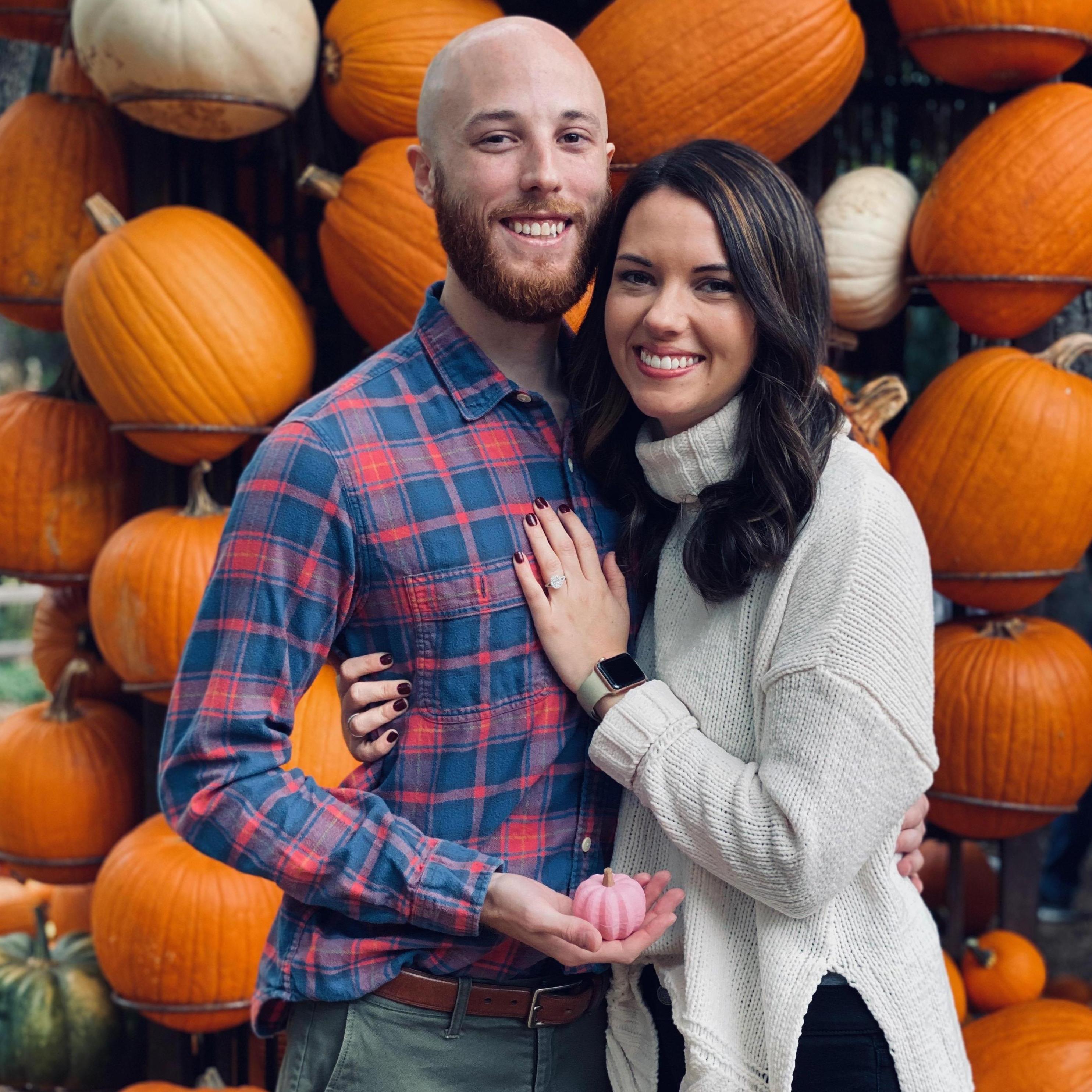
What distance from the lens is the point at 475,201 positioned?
1.57 m

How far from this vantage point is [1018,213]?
251cm

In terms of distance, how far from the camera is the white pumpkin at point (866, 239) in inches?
104

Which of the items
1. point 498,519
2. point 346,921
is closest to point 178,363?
point 498,519

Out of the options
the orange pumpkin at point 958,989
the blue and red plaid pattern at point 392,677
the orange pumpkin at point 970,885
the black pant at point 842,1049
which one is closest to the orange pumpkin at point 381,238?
the blue and red plaid pattern at point 392,677

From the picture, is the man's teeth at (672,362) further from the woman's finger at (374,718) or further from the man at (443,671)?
the woman's finger at (374,718)

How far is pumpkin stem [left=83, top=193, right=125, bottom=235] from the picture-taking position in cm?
261

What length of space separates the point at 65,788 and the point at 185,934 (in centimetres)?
55

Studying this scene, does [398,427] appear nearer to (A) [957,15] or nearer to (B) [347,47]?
(B) [347,47]

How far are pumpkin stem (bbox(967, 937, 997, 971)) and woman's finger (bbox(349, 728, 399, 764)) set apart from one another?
188cm

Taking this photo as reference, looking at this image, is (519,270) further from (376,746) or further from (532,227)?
(376,746)

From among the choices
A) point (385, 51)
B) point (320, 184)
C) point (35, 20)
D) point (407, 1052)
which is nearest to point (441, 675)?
point (407, 1052)

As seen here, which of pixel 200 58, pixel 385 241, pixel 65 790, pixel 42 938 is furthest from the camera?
pixel 42 938

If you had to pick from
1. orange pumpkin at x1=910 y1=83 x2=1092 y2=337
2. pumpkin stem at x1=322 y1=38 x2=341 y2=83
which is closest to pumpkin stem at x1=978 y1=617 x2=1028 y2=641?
orange pumpkin at x1=910 y1=83 x2=1092 y2=337

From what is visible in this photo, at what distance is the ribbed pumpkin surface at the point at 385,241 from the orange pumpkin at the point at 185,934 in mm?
1212
